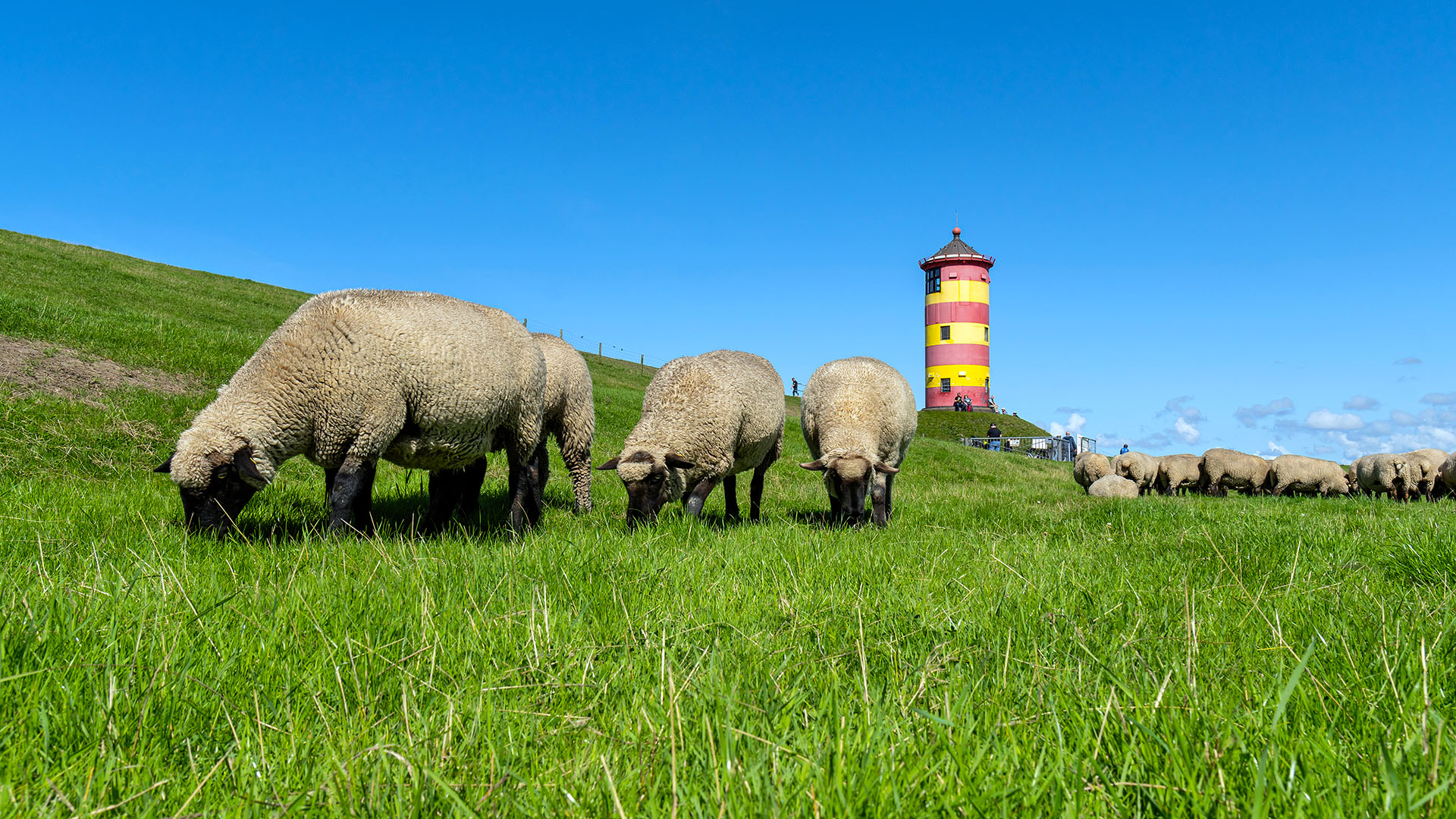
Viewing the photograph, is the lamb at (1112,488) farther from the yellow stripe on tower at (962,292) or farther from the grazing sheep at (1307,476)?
A: the yellow stripe on tower at (962,292)

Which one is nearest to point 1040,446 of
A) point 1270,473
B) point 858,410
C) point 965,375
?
point 965,375

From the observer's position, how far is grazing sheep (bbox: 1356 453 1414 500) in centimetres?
2112

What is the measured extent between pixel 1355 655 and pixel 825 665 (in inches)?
62.5

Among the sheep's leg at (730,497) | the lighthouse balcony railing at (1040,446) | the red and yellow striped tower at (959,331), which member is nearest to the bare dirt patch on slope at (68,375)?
the sheep's leg at (730,497)

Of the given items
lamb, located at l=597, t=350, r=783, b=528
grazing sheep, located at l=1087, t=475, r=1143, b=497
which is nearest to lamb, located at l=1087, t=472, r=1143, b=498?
grazing sheep, located at l=1087, t=475, r=1143, b=497

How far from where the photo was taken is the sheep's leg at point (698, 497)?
24.1 ft

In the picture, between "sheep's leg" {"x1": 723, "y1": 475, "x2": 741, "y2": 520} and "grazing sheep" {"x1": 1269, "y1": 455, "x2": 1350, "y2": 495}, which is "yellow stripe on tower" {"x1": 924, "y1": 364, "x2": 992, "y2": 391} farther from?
"sheep's leg" {"x1": 723, "y1": 475, "x2": 741, "y2": 520}

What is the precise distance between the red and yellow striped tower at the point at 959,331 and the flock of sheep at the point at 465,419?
51484mm

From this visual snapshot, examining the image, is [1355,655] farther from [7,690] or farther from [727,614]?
[7,690]

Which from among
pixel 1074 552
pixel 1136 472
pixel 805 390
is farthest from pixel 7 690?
pixel 1136 472

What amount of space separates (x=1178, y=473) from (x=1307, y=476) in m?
3.98

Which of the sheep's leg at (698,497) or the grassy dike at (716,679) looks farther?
the sheep's leg at (698,497)

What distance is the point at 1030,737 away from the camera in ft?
5.36

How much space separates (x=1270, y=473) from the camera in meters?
23.9
